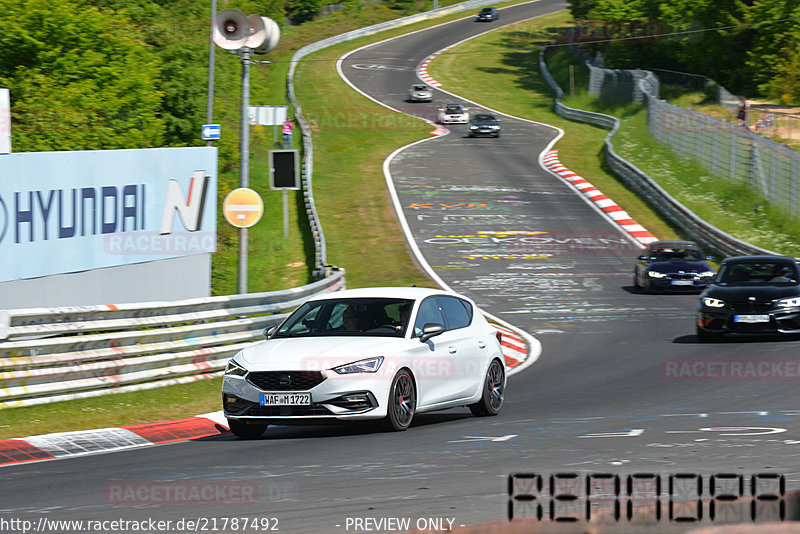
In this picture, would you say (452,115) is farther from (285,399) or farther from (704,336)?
(285,399)

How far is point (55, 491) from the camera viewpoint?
8.40 m

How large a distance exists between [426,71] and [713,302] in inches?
2568

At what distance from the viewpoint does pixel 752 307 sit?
63.3ft

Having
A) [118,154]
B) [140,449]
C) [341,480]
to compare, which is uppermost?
[118,154]

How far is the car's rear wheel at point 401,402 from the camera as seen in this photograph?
11.3 meters

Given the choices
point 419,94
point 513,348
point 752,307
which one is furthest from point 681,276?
point 419,94

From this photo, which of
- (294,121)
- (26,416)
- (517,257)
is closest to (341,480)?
(26,416)

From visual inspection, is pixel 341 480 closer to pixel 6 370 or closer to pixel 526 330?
pixel 6 370

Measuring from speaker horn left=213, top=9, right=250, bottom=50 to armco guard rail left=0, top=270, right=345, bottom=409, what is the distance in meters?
4.03

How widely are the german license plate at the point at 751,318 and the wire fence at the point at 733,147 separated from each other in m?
16.6

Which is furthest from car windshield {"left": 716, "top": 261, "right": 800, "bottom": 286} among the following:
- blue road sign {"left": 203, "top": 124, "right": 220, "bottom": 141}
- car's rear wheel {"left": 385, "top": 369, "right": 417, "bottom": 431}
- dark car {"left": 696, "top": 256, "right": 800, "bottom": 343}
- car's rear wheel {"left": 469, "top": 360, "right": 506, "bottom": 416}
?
blue road sign {"left": 203, "top": 124, "right": 220, "bottom": 141}

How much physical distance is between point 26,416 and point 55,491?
435 centimetres

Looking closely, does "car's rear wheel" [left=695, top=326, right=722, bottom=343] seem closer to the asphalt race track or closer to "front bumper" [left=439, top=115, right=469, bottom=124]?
the asphalt race track

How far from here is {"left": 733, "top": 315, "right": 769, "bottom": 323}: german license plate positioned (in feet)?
63.0
